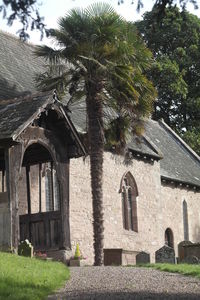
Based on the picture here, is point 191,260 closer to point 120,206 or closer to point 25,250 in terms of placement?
point 120,206

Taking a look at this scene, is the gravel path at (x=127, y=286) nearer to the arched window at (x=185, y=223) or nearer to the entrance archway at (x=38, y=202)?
the entrance archway at (x=38, y=202)

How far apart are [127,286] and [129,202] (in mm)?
15818

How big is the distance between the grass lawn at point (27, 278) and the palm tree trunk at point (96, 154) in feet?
17.5

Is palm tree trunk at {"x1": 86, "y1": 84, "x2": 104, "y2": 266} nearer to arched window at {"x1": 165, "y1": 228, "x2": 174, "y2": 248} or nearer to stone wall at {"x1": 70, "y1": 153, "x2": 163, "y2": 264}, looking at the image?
stone wall at {"x1": 70, "y1": 153, "x2": 163, "y2": 264}

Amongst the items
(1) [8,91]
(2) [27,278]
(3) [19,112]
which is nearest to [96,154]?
(3) [19,112]

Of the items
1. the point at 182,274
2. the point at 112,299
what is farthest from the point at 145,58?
the point at 112,299

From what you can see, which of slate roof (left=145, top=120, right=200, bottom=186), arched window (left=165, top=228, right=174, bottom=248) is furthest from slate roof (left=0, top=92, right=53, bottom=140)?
arched window (left=165, top=228, right=174, bottom=248)

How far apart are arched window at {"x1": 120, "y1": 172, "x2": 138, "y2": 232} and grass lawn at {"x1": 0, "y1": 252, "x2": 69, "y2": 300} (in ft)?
39.7

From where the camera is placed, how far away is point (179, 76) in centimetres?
4578

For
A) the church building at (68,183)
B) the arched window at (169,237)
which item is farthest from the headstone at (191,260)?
→ the arched window at (169,237)

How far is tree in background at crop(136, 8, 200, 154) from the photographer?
4609 cm

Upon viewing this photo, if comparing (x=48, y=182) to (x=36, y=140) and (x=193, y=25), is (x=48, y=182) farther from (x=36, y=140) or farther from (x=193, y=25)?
(x=193, y=25)

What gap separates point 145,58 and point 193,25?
91.5 feet

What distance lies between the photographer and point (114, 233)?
25.5 metres
